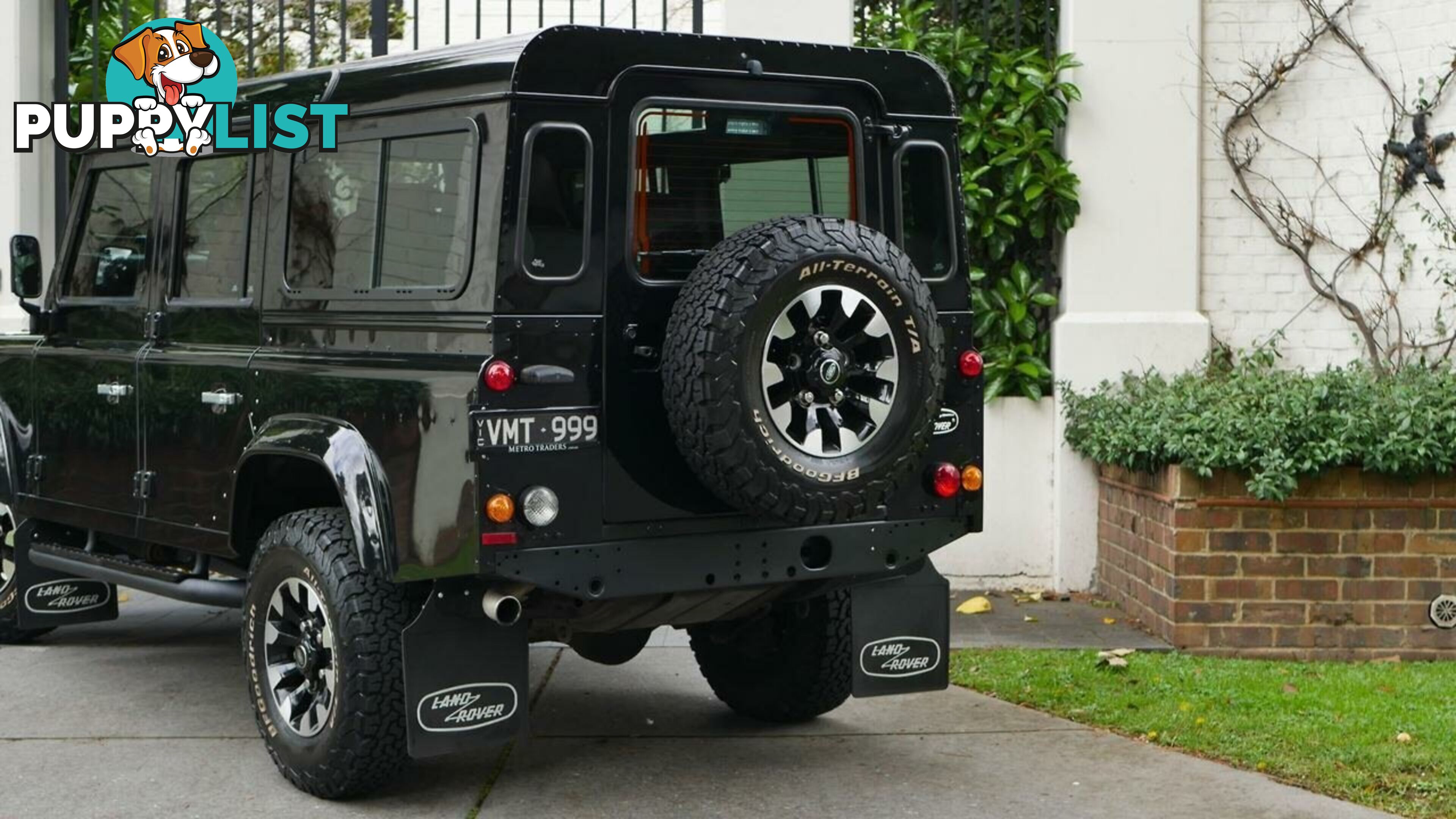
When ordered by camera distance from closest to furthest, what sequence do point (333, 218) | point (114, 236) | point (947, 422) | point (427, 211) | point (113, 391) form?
point (427, 211), point (333, 218), point (947, 422), point (113, 391), point (114, 236)

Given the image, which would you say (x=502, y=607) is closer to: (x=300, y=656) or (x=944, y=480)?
(x=300, y=656)

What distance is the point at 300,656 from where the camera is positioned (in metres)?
5.66

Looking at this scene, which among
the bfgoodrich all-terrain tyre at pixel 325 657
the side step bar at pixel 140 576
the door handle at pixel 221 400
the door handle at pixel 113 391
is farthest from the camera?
the door handle at pixel 113 391

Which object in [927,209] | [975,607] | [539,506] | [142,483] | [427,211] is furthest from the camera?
[975,607]

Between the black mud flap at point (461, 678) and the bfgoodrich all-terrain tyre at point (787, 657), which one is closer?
the black mud flap at point (461, 678)

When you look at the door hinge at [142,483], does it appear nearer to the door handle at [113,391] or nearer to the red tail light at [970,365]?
the door handle at [113,391]

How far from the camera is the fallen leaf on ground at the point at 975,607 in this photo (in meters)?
8.71

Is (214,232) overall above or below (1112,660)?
above

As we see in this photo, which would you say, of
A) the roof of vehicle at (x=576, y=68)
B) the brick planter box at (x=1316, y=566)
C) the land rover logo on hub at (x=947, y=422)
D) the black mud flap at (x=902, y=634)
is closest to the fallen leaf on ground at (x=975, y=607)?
the brick planter box at (x=1316, y=566)

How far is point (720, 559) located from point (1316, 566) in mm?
3340

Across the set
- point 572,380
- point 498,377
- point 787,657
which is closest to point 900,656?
point 787,657

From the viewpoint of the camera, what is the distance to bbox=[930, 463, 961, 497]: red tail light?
587 cm

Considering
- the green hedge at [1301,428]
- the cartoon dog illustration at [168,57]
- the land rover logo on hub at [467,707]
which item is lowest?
the land rover logo on hub at [467,707]

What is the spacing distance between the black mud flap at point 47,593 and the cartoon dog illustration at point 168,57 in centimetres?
290
